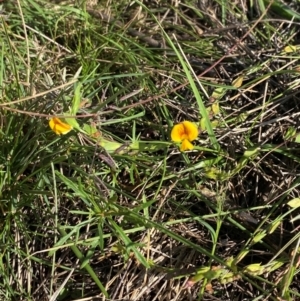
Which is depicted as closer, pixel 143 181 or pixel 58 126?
pixel 58 126

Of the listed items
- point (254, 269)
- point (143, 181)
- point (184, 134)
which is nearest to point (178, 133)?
point (184, 134)

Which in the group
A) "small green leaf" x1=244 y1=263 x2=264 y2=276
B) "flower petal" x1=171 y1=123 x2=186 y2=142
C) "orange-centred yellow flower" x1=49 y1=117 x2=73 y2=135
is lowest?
"small green leaf" x1=244 y1=263 x2=264 y2=276

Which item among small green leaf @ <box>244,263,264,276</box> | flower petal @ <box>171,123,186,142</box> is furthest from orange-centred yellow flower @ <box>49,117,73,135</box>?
small green leaf @ <box>244,263,264,276</box>

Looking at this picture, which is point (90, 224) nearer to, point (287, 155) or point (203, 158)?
point (203, 158)

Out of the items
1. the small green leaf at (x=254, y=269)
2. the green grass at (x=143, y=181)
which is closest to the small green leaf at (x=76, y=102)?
the green grass at (x=143, y=181)

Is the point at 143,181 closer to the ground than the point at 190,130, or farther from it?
closer to the ground

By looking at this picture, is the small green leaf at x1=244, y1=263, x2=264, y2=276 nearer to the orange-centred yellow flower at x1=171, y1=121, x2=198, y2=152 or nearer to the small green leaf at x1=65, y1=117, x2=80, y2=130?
the orange-centred yellow flower at x1=171, y1=121, x2=198, y2=152

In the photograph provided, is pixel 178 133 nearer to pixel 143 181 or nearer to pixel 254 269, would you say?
pixel 143 181

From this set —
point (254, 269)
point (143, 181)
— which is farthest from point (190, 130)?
point (254, 269)
